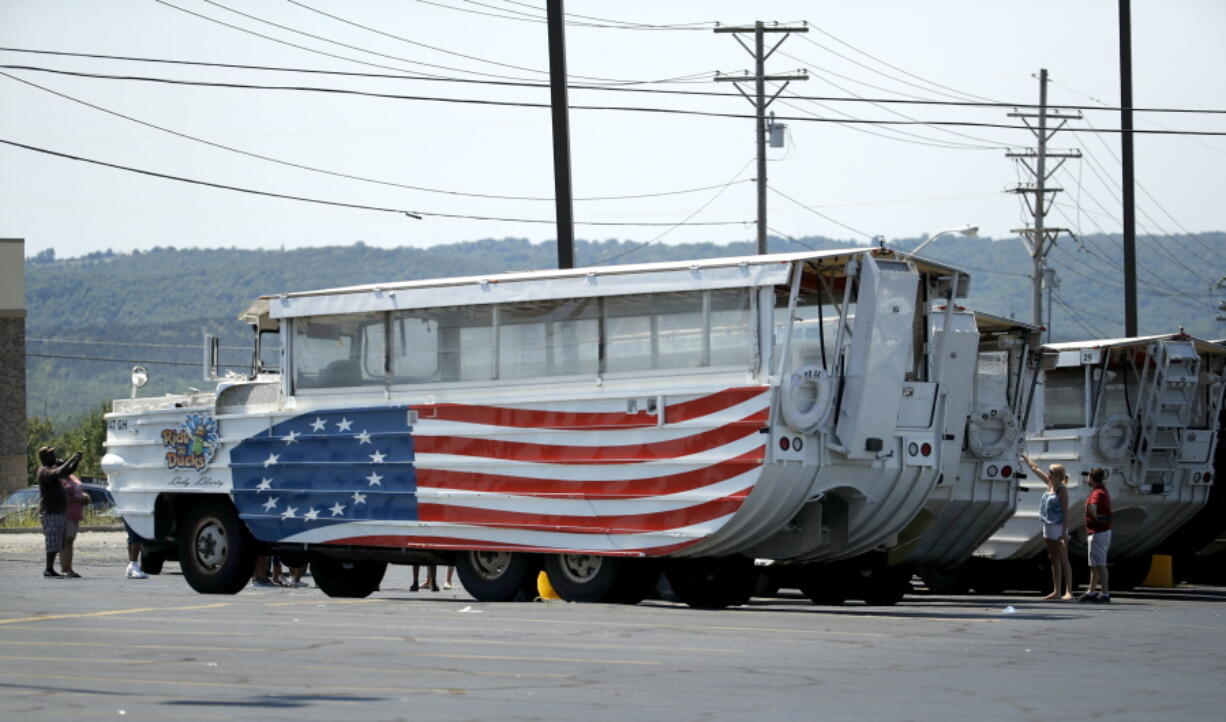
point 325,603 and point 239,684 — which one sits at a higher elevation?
point 239,684

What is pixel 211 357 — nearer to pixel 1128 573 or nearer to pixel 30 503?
pixel 1128 573

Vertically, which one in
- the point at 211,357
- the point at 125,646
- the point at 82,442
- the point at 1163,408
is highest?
the point at 211,357

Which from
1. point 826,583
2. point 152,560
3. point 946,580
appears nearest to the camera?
point 826,583

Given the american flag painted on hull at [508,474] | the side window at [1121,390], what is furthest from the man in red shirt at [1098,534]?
the american flag painted on hull at [508,474]

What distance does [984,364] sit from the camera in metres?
22.8

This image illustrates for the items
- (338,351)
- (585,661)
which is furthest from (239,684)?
(338,351)

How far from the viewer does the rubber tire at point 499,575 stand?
786 inches

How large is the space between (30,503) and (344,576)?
35244mm

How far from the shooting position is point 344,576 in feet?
73.2

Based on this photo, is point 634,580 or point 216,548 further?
point 216,548

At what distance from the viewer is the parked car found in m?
49.9

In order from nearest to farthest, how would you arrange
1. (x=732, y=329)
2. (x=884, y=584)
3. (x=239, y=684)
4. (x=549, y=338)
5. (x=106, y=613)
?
(x=239, y=684), (x=106, y=613), (x=732, y=329), (x=549, y=338), (x=884, y=584)

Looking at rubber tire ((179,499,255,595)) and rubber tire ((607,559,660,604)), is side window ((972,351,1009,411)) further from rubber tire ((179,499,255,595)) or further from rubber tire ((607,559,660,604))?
rubber tire ((179,499,255,595))

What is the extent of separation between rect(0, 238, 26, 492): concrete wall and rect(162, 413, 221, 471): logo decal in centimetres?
4606
